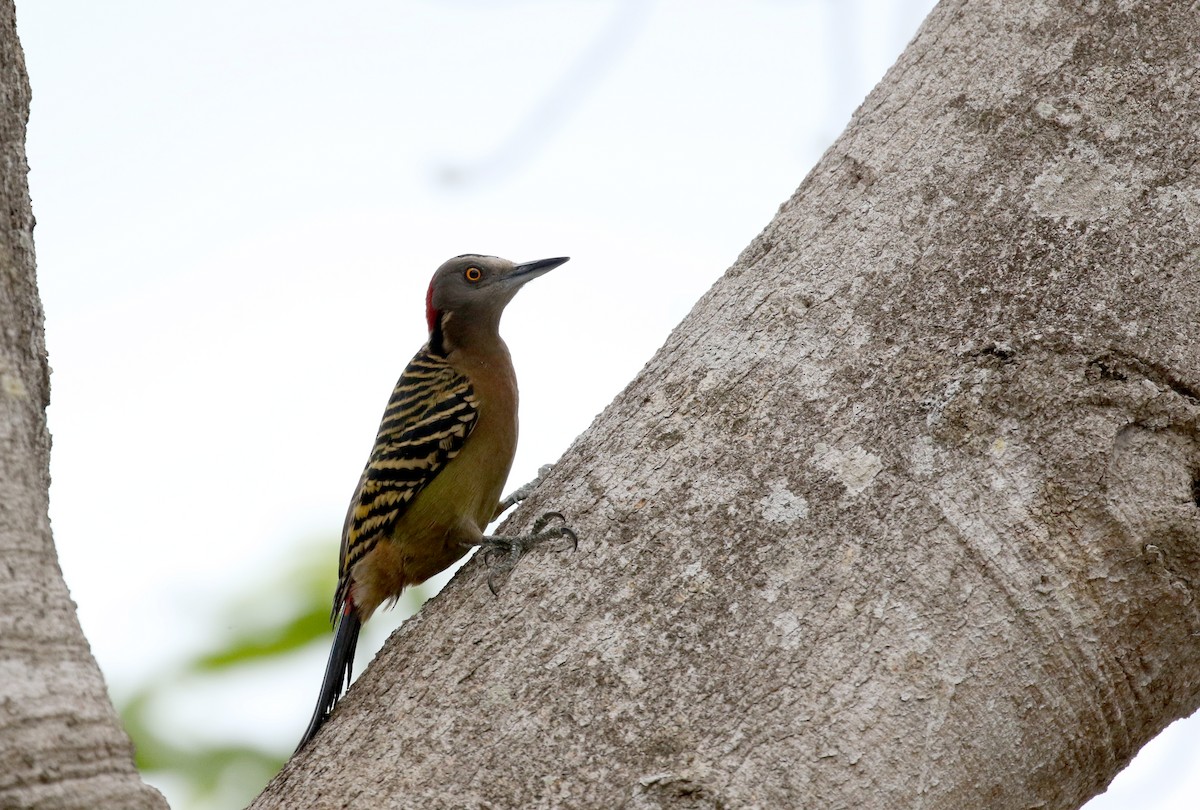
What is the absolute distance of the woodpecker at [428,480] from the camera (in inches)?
185

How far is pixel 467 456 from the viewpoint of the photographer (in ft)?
16.2

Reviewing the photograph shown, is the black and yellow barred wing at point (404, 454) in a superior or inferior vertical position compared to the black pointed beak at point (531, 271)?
inferior

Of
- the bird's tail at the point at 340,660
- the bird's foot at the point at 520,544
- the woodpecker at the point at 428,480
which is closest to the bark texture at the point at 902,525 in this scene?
the bird's foot at the point at 520,544

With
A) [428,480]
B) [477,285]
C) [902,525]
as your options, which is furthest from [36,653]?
[477,285]

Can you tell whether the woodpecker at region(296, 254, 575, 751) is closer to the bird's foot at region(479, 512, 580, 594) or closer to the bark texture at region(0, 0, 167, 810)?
the bird's foot at region(479, 512, 580, 594)

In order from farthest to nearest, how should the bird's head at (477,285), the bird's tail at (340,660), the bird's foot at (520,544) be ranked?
the bird's head at (477,285) < the bird's tail at (340,660) < the bird's foot at (520,544)

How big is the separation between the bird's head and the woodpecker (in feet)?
0.52

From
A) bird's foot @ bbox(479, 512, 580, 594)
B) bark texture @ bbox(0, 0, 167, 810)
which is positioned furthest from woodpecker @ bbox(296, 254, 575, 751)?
bark texture @ bbox(0, 0, 167, 810)

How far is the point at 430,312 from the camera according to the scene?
5.83 m

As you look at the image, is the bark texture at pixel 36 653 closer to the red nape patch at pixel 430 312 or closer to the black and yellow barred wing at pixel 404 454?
the black and yellow barred wing at pixel 404 454

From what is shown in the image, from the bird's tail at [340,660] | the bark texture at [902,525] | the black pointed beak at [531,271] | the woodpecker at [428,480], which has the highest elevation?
the black pointed beak at [531,271]

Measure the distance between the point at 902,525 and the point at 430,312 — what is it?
141 inches

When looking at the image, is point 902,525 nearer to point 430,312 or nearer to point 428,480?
point 428,480

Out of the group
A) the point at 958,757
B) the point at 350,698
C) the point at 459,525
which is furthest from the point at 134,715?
the point at 958,757
